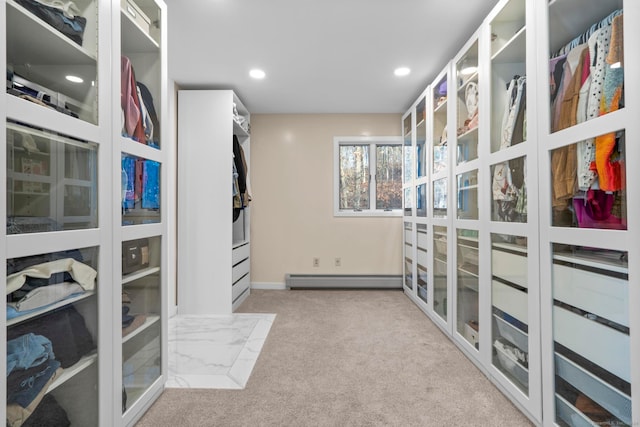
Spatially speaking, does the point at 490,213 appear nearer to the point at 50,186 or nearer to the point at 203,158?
the point at 50,186

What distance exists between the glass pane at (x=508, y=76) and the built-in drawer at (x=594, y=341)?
0.86 meters

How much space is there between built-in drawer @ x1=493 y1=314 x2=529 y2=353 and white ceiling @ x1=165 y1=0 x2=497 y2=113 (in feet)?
6.48

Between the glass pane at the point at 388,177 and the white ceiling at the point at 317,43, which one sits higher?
the white ceiling at the point at 317,43

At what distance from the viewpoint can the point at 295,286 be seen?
457cm

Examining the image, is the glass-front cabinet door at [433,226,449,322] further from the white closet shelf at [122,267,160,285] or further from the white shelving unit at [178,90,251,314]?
the white closet shelf at [122,267,160,285]

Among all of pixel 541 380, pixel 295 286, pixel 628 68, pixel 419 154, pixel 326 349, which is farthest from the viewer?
pixel 295 286

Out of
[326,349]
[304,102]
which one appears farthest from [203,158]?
[326,349]

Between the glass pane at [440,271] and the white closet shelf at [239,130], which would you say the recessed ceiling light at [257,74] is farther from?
the glass pane at [440,271]

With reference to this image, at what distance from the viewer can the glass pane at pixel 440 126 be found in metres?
2.97

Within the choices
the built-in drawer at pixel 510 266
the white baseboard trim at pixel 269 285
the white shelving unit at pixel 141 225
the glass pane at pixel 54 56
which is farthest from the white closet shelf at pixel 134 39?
the white baseboard trim at pixel 269 285

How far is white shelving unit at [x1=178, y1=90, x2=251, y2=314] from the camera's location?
3.54 metres

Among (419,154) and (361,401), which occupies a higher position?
(419,154)

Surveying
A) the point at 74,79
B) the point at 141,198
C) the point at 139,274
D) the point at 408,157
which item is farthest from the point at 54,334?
the point at 408,157

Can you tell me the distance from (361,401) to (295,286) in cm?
276
